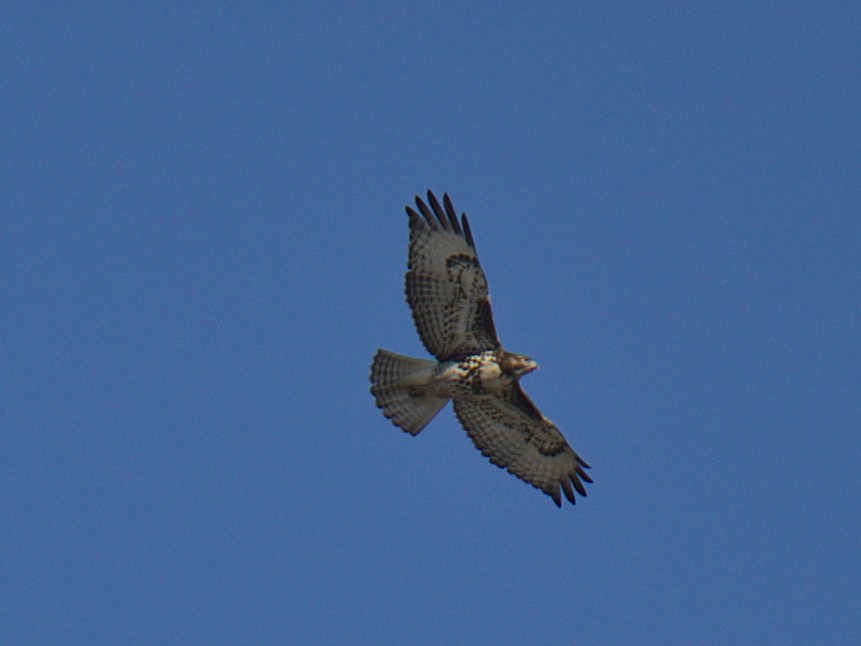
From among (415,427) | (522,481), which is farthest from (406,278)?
(522,481)

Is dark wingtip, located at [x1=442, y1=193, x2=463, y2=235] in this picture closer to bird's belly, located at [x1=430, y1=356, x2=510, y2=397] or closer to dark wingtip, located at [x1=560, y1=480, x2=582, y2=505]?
bird's belly, located at [x1=430, y1=356, x2=510, y2=397]

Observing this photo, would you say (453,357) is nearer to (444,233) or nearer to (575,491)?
(444,233)

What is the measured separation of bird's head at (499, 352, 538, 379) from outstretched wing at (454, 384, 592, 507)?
777mm

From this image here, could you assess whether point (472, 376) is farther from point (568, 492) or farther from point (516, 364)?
point (568, 492)

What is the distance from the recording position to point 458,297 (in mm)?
15102

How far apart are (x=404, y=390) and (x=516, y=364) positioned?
1.17 metres

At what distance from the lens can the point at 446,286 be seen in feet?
49.5

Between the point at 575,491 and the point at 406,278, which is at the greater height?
the point at 406,278

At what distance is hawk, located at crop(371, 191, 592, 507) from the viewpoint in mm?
15039

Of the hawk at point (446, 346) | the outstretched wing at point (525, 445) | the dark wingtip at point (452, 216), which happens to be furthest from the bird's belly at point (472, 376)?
the dark wingtip at point (452, 216)

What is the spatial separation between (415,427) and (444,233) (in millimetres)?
1997

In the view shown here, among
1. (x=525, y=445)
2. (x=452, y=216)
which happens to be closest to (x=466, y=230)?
(x=452, y=216)

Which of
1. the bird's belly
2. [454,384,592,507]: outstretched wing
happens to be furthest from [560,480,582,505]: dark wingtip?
the bird's belly

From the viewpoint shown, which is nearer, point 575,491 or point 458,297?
point 458,297
